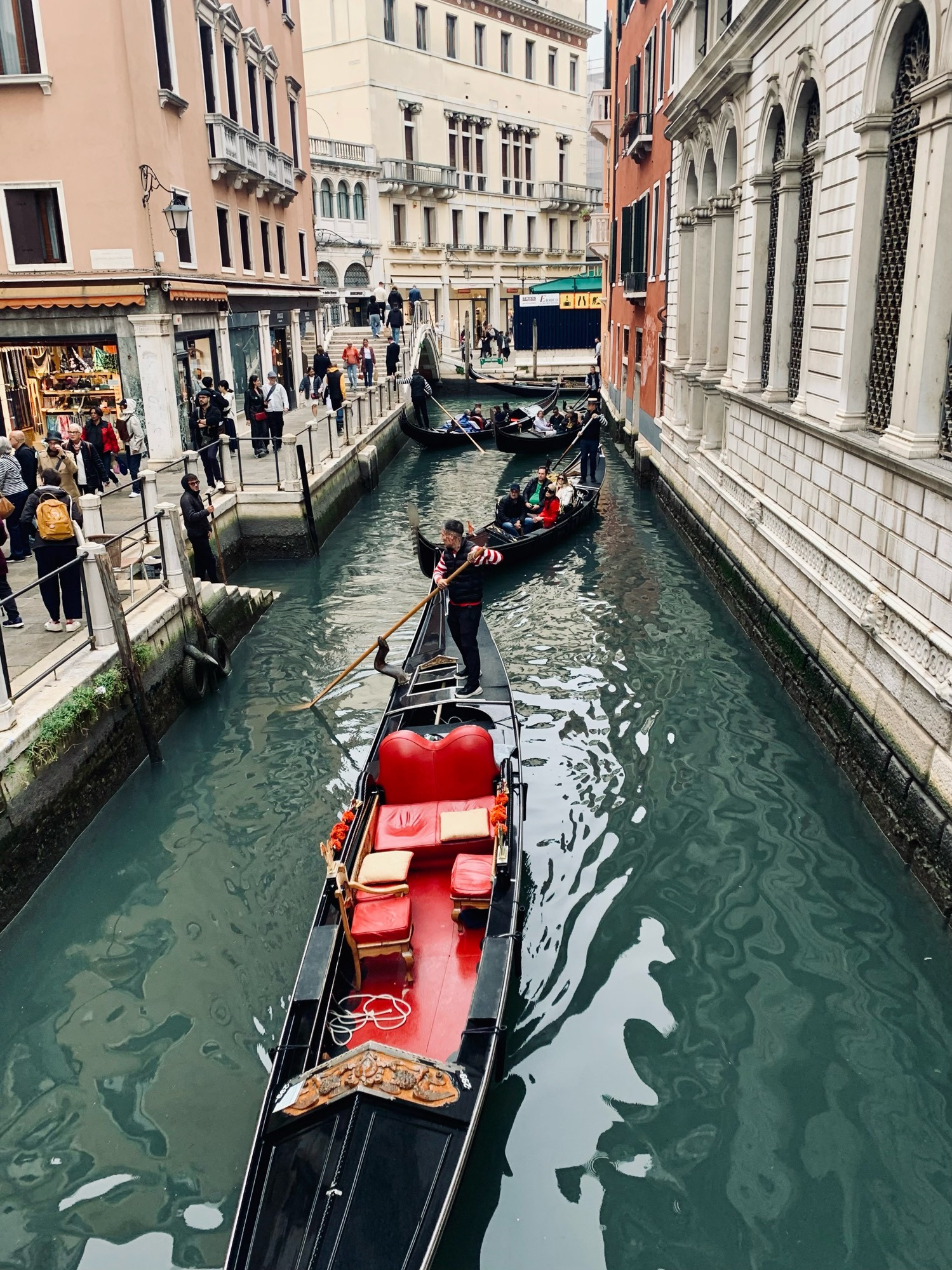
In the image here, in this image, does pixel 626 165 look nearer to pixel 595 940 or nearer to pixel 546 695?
pixel 546 695

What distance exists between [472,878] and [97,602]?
12.6 feet

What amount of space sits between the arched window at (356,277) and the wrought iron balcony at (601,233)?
8316 mm

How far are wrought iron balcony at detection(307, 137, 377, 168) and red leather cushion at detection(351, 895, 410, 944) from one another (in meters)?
33.3

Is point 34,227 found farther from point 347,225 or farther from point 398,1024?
point 347,225

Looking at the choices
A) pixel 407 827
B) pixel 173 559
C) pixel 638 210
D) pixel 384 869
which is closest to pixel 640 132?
pixel 638 210

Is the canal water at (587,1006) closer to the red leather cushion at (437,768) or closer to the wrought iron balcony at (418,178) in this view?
the red leather cushion at (437,768)

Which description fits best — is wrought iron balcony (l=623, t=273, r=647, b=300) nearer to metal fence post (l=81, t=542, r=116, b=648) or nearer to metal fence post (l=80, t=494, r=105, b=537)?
metal fence post (l=80, t=494, r=105, b=537)

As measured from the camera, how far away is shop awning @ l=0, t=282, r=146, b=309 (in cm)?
1306

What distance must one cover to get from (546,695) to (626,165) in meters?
16.4

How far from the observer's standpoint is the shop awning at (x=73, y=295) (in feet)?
42.9

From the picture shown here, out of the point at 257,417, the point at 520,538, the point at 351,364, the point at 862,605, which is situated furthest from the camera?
the point at 351,364

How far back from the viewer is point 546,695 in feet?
28.5

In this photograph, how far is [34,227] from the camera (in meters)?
13.3

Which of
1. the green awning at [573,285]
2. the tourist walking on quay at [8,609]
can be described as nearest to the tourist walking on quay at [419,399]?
the green awning at [573,285]
